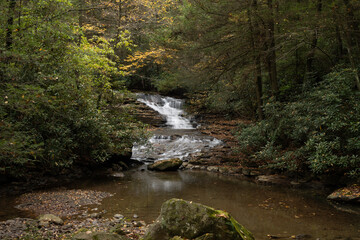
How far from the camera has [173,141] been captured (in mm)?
16438

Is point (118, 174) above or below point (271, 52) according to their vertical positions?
below

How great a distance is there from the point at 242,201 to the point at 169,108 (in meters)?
16.7

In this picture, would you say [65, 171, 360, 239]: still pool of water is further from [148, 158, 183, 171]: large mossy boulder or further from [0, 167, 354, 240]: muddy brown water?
[148, 158, 183, 171]: large mossy boulder

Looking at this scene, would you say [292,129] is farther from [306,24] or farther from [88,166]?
[88,166]

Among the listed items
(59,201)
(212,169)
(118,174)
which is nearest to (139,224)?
(59,201)

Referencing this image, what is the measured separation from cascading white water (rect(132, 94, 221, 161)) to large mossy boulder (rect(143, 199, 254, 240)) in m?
7.89

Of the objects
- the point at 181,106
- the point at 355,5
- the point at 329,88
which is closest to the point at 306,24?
the point at 355,5

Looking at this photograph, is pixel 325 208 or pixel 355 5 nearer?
pixel 325 208

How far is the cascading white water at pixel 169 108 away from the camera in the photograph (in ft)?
70.3

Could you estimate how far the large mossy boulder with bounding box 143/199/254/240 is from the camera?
3.88m

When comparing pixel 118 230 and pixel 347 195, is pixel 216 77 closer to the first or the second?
pixel 347 195

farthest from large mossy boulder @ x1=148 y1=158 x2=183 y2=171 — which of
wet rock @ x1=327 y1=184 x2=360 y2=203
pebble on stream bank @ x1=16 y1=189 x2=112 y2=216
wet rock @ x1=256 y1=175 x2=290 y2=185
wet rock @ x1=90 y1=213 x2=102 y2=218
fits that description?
wet rock @ x1=327 y1=184 x2=360 y2=203

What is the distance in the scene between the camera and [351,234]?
5.30m

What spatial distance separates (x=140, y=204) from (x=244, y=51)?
8128 mm
